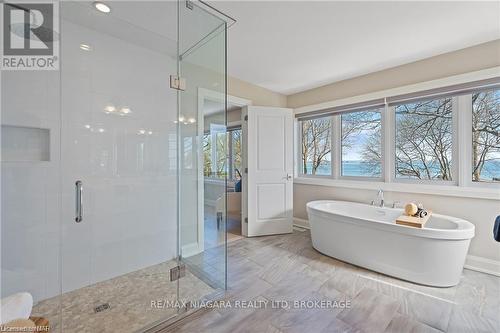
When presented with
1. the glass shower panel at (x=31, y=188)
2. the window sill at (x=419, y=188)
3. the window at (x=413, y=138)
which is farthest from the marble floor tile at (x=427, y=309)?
the glass shower panel at (x=31, y=188)

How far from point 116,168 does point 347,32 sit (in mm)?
2634

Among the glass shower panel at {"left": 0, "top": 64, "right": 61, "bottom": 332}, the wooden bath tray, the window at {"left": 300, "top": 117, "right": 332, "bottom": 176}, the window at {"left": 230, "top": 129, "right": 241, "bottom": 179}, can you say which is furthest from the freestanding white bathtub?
the glass shower panel at {"left": 0, "top": 64, "right": 61, "bottom": 332}

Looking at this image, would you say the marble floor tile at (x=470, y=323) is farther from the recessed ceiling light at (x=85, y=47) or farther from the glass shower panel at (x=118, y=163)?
the recessed ceiling light at (x=85, y=47)

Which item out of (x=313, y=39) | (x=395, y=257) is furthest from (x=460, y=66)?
(x=395, y=257)

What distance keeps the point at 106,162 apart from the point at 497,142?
4.05 meters

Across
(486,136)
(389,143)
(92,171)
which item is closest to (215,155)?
(92,171)

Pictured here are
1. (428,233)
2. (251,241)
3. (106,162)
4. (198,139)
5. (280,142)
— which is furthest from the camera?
(280,142)

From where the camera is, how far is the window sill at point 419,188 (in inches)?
95.2

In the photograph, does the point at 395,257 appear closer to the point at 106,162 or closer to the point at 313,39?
the point at 313,39

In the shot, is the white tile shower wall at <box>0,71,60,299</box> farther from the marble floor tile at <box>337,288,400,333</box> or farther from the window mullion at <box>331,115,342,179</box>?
the window mullion at <box>331,115,342,179</box>

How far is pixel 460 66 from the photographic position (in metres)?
2.53

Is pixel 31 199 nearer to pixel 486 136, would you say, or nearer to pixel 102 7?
pixel 102 7

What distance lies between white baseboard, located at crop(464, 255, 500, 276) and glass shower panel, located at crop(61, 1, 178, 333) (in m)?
3.05

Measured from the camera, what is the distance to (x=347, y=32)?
7.28 feet
